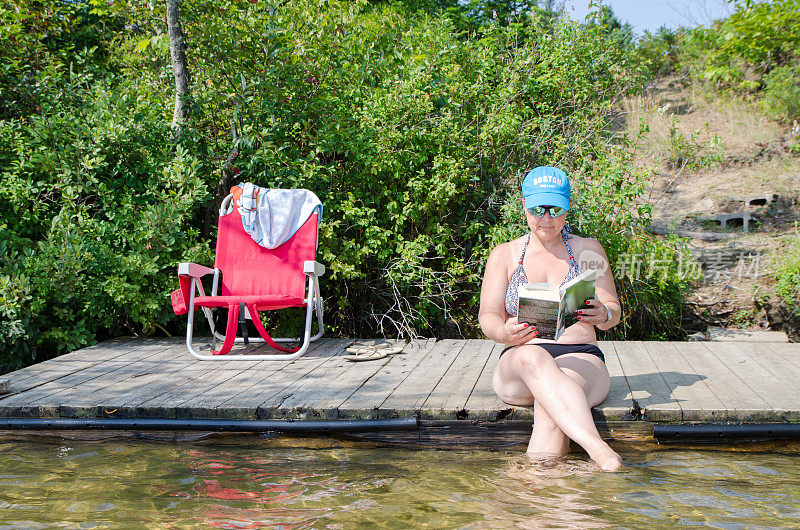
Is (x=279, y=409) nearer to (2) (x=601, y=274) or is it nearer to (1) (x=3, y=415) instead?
(1) (x=3, y=415)

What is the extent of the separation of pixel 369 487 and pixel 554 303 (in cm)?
Answer: 111

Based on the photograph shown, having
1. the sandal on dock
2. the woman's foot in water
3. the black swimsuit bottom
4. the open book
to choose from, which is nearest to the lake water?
the woman's foot in water

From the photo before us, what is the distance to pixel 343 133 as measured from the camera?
5.54 meters

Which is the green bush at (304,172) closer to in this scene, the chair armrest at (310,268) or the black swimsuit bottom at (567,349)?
the chair armrest at (310,268)

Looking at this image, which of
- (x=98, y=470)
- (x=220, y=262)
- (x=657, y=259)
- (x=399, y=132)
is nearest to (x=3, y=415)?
(x=98, y=470)

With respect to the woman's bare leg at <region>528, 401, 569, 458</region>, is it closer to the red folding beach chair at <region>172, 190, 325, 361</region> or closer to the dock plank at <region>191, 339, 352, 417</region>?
the dock plank at <region>191, 339, 352, 417</region>

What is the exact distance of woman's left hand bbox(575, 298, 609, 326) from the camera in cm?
312

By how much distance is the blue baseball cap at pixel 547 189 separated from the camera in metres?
3.31

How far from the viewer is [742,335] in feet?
18.2

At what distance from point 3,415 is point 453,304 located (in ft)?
11.6

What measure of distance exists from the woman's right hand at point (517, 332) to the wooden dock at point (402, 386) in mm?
428

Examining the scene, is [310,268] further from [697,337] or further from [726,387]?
[697,337]

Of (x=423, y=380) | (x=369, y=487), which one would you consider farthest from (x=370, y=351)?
(x=369, y=487)

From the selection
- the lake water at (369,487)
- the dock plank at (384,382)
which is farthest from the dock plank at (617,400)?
the dock plank at (384,382)
